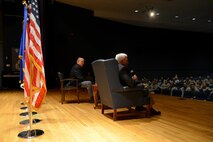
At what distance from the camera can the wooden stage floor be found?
3154mm

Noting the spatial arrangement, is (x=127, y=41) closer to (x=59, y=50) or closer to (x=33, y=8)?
(x=59, y=50)

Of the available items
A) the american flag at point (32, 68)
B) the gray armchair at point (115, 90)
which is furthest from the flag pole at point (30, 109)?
the gray armchair at point (115, 90)

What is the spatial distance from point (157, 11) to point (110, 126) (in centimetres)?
839

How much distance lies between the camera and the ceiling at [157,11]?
9.32 metres

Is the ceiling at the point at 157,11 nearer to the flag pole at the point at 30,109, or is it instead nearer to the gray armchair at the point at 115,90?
the gray armchair at the point at 115,90

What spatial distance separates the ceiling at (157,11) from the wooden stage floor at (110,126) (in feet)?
18.1

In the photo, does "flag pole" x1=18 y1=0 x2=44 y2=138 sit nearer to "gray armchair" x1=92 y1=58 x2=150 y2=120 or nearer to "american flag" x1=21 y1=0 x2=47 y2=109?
"american flag" x1=21 y1=0 x2=47 y2=109

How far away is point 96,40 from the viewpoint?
36.6 feet

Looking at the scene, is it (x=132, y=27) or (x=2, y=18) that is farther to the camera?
(x=132, y=27)

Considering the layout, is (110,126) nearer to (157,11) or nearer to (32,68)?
(32,68)

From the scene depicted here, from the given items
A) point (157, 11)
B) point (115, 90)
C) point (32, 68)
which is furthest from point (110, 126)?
point (157, 11)

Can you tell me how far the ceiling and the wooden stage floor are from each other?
5.53 metres

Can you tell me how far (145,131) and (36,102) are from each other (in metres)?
1.73

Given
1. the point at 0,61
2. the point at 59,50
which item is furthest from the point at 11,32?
the point at 59,50
